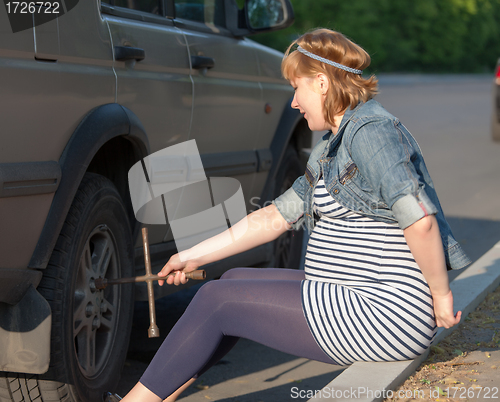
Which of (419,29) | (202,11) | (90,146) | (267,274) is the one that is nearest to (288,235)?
(202,11)

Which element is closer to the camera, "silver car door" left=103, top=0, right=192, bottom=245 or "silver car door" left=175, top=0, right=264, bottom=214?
"silver car door" left=103, top=0, right=192, bottom=245

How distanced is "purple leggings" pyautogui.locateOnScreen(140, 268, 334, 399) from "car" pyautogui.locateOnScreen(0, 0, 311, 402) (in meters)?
0.51

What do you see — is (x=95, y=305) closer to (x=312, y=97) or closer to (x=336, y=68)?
(x=312, y=97)

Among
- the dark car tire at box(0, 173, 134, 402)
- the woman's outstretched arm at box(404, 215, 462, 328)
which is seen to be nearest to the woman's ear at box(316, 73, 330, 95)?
the woman's outstretched arm at box(404, 215, 462, 328)

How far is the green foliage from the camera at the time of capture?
1574 inches

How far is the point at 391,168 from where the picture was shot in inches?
86.7

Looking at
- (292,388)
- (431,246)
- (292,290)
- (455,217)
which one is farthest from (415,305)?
(455,217)

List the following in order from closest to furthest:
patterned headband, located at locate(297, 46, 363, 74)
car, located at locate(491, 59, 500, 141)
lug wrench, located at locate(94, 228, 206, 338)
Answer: patterned headband, located at locate(297, 46, 363, 74) < lug wrench, located at locate(94, 228, 206, 338) < car, located at locate(491, 59, 500, 141)

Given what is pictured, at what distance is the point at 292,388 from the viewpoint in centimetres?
351

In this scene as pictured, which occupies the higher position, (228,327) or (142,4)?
(142,4)

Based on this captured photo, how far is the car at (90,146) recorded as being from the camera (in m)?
2.49

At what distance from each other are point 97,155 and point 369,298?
4.82ft

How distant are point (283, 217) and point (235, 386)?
1108 millimetres

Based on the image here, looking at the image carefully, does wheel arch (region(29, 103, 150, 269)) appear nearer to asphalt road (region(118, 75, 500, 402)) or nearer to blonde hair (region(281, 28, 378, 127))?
blonde hair (region(281, 28, 378, 127))
